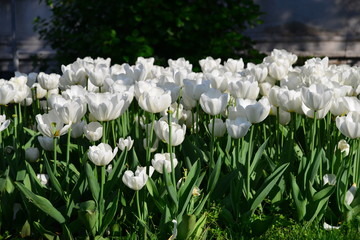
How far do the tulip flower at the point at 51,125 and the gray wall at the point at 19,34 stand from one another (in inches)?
394

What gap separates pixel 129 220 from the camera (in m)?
3.14

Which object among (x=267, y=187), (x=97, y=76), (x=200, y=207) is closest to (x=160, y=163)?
(x=200, y=207)

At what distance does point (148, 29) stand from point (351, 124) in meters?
5.44

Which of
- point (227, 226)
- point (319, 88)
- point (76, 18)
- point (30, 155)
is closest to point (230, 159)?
point (227, 226)

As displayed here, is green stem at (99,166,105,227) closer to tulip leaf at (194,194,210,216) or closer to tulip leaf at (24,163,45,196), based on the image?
tulip leaf at (24,163,45,196)

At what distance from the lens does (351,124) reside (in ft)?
9.80

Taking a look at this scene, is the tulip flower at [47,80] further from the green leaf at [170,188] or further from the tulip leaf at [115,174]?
the green leaf at [170,188]

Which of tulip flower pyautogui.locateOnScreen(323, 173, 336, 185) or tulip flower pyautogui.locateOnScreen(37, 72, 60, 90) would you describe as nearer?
tulip flower pyautogui.locateOnScreen(323, 173, 336, 185)

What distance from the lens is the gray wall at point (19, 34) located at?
1284 centimetres

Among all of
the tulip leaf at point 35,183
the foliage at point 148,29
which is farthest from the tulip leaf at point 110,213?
the foliage at point 148,29

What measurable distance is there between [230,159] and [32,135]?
117 centimetres

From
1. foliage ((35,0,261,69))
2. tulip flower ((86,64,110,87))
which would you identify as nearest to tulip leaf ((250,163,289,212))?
tulip flower ((86,64,110,87))

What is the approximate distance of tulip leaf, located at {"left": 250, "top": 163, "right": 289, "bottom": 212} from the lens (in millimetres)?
3021

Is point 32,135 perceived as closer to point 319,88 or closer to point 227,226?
point 227,226
